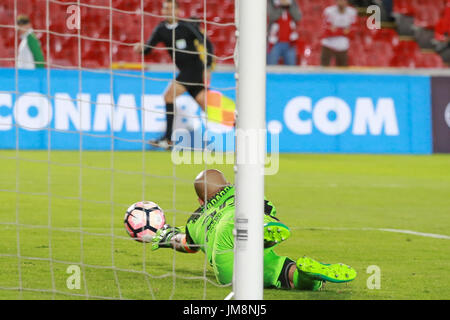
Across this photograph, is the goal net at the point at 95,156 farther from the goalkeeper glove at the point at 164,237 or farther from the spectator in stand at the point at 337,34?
Answer: the spectator in stand at the point at 337,34

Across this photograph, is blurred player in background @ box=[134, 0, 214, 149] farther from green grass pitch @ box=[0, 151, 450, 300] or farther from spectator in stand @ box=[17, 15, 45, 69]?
spectator in stand @ box=[17, 15, 45, 69]

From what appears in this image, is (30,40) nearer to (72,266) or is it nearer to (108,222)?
(108,222)

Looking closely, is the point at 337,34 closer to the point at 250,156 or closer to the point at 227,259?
the point at 227,259

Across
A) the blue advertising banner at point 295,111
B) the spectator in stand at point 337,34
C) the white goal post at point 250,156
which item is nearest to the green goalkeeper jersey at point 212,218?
the white goal post at point 250,156

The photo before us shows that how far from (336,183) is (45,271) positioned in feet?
21.4

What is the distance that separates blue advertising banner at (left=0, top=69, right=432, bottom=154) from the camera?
15094mm

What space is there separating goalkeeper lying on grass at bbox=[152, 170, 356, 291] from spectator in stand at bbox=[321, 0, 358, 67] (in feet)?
41.0

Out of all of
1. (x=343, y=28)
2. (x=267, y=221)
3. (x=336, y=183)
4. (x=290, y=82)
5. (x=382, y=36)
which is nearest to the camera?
(x=267, y=221)

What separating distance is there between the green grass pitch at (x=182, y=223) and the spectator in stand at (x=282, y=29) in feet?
13.1

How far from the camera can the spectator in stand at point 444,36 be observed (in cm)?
1975

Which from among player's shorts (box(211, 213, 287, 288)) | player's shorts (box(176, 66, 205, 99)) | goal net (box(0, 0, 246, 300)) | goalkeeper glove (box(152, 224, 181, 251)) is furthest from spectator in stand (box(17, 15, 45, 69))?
player's shorts (box(211, 213, 287, 288))

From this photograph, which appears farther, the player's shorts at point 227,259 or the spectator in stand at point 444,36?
the spectator in stand at point 444,36

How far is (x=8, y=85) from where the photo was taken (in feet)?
48.7
